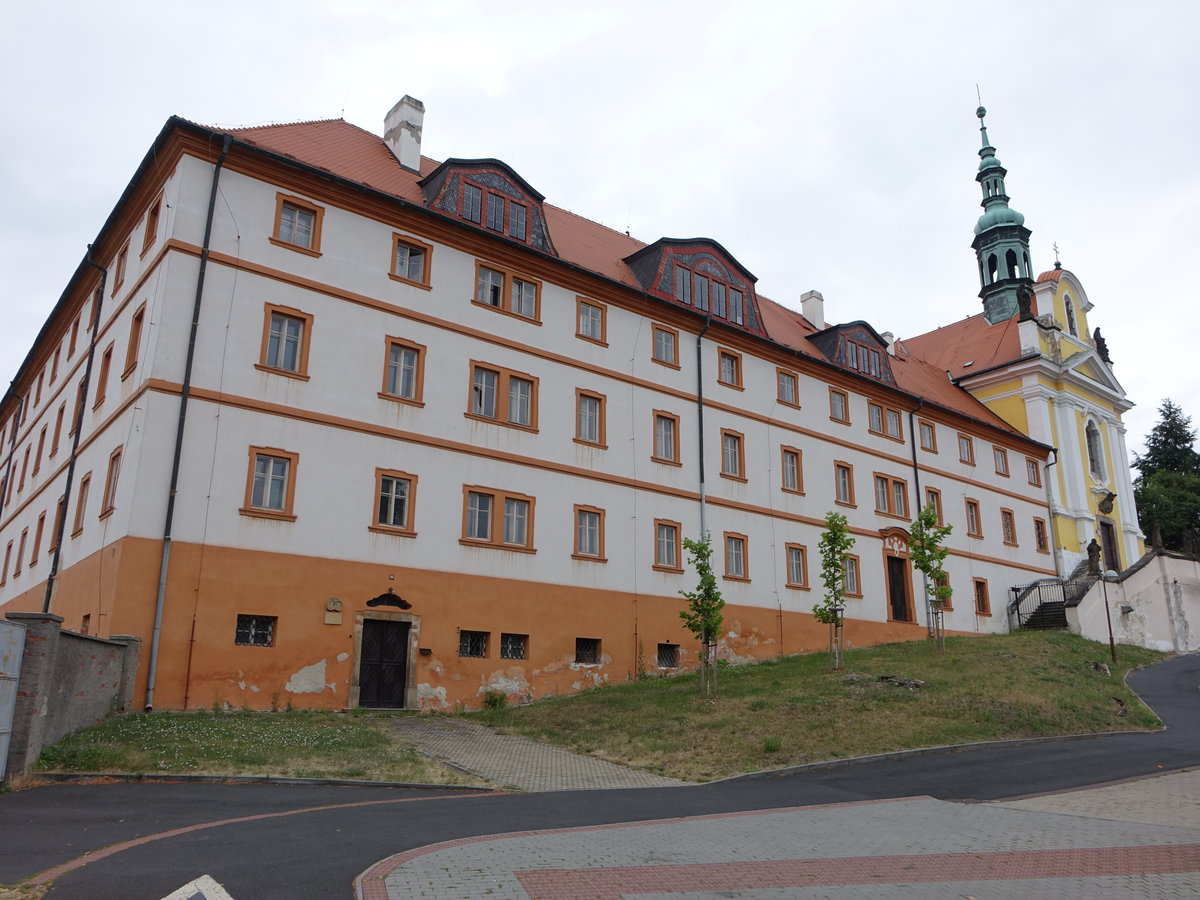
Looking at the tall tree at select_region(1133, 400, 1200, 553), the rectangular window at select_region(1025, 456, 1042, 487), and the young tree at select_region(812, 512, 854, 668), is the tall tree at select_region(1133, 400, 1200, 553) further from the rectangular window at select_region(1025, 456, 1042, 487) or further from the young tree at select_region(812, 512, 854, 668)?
the young tree at select_region(812, 512, 854, 668)

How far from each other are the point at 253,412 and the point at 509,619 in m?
8.16

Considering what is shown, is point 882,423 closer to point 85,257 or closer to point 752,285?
point 752,285

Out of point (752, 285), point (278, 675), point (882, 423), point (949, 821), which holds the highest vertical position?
point (752, 285)

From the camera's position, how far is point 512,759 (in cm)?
1694

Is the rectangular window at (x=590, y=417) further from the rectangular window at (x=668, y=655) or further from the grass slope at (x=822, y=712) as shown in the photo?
the grass slope at (x=822, y=712)

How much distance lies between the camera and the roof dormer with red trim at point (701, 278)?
104ft

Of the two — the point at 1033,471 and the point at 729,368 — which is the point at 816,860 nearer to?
the point at 729,368

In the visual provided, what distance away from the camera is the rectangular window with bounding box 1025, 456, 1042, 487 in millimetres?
46497

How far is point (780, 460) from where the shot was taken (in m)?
33.7

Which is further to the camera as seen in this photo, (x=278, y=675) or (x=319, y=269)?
(x=319, y=269)

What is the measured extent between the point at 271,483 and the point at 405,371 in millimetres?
4772

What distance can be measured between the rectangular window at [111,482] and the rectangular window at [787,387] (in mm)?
21778

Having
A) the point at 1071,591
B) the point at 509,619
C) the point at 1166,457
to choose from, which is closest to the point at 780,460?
the point at 509,619

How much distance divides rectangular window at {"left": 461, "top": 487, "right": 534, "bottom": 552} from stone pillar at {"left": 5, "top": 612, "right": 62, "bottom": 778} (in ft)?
40.3
